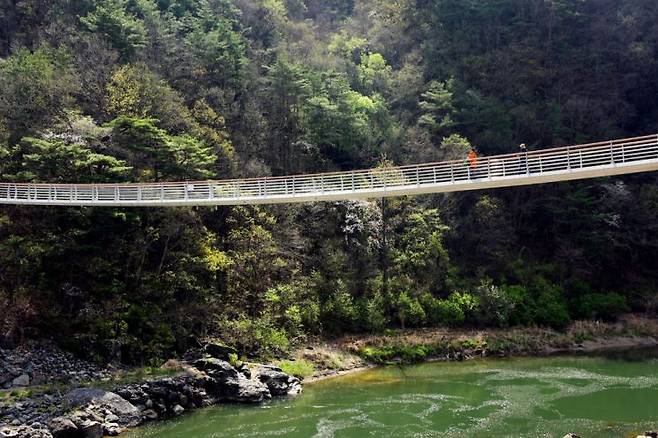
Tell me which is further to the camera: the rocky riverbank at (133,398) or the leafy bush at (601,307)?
the leafy bush at (601,307)

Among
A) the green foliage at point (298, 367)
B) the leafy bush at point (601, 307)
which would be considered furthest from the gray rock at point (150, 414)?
the leafy bush at point (601, 307)

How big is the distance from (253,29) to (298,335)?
18672 mm

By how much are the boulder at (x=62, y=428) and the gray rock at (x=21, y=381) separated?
6.32ft

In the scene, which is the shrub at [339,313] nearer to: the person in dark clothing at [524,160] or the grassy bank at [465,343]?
the grassy bank at [465,343]

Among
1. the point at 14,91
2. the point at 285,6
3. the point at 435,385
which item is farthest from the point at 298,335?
the point at 285,6

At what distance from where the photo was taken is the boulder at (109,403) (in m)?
12.8

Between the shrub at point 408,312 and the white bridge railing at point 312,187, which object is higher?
the white bridge railing at point 312,187

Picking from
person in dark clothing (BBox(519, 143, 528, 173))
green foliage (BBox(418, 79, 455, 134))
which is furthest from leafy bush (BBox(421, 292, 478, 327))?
green foliage (BBox(418, 79, 455, 134))

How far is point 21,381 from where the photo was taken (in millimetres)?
13492

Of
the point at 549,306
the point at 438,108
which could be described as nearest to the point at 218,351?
the point at 549,306

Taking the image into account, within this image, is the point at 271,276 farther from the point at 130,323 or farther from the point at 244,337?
the point at 130,323

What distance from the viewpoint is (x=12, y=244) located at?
50.2 ft

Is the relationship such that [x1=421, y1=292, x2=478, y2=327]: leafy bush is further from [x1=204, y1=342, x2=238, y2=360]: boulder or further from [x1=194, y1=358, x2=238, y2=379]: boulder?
[x1=194, y1=358, x2=238, y2=379]: boulder

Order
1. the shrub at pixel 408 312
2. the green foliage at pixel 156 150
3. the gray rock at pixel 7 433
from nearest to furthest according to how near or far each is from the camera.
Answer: the gray rock at pixel 7 433
the green foliage at pixel 156 150
the shrub at pixel 408 312
